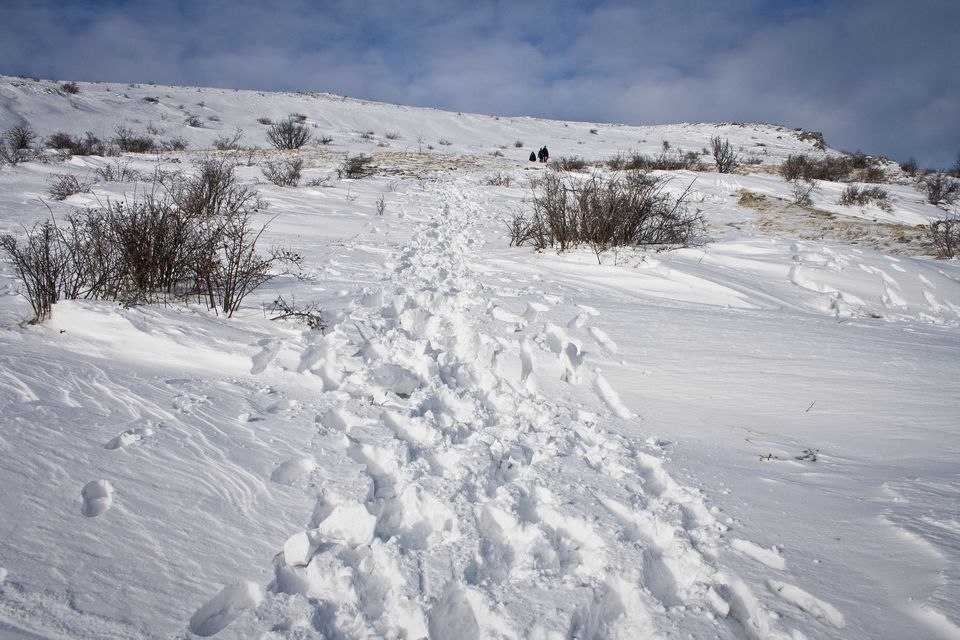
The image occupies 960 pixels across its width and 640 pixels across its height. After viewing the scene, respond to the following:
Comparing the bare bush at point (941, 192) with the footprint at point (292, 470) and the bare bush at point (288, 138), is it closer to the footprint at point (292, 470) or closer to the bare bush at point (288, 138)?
the footprint at point (292, 470)

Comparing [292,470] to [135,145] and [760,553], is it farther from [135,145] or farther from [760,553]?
[135,145]

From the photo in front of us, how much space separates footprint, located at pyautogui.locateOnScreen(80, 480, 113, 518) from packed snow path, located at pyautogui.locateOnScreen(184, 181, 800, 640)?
1.62ft

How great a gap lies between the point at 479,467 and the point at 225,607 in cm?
95

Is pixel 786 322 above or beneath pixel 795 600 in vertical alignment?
above

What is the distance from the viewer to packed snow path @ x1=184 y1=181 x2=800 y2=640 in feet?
4.31

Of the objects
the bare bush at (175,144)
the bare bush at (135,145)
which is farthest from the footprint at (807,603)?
the bare bush at (175,144)

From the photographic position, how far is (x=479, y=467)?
6.30ft

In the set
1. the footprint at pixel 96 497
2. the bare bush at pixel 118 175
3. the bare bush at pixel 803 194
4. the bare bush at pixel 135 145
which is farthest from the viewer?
the bare bush at pixel 135 145

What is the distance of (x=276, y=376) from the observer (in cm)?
250

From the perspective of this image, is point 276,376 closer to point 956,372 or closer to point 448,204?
point 956,372

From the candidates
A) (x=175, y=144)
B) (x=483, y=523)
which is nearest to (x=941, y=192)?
(x=483, y=523)

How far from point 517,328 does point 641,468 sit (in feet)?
5.07

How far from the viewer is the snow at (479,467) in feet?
4.29

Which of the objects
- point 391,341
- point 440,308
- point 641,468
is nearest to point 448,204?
point 440,308
